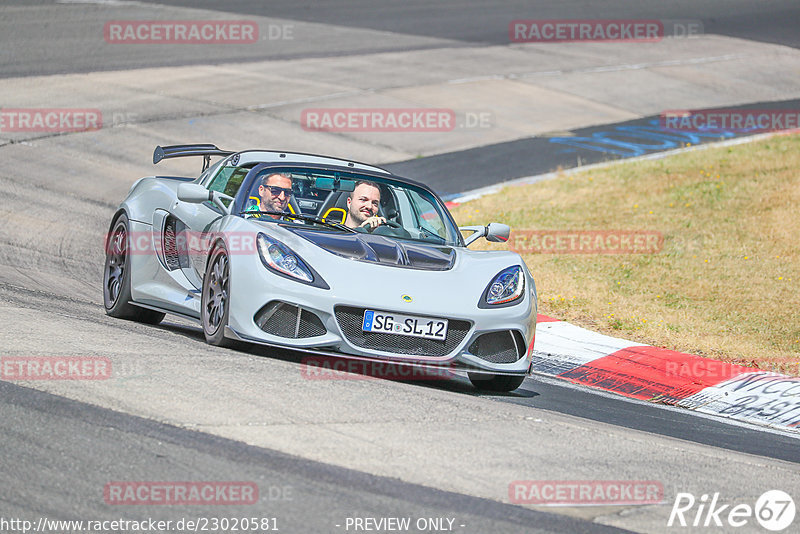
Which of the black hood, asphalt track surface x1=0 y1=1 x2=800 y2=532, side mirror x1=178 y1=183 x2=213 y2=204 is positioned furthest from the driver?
asphalt track surface x1=0 y1=1 x2=800 y2=532

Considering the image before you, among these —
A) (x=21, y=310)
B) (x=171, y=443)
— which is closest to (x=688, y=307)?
(x=21, y=310)

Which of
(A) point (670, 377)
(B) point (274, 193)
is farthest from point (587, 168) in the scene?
(B) point (274, 193)

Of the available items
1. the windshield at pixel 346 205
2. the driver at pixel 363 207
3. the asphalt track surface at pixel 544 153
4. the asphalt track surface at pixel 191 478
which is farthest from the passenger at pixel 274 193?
the asphalt track surface at pixel 544 153

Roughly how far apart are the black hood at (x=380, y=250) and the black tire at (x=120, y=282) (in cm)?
198

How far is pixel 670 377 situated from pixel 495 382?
2.00 metres

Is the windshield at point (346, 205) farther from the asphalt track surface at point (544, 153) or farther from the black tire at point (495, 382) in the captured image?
the asphalt track surface at point (544, 153)

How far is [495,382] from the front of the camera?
8078mm

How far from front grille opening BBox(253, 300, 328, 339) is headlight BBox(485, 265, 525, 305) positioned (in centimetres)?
115

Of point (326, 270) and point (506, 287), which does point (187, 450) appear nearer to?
point (326, 270)

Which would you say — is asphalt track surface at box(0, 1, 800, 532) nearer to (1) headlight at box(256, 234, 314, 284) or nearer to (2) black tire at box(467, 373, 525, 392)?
(2) black tire at box(467, 373, 525, 392)

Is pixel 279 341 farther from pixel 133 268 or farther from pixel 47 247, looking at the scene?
pixel 47 247

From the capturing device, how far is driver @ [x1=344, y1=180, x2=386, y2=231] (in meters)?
8.30

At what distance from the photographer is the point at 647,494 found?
5.31 m

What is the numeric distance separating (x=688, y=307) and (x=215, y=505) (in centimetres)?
807
